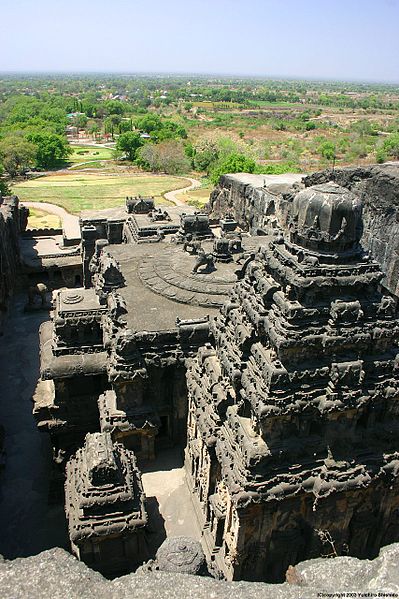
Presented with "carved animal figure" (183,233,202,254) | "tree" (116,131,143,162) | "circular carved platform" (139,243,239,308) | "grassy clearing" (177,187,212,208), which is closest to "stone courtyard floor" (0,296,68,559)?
"circular carved platform" (139,243,239,308)

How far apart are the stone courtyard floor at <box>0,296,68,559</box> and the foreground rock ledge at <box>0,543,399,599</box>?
35.9 ft

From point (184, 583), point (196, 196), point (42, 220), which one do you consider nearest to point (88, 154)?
point (196, 196)

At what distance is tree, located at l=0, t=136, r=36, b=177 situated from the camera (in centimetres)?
8056

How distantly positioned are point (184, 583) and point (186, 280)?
16251mm

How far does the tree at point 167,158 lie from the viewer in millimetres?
86312

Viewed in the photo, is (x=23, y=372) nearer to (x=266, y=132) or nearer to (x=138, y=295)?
(x=138, y=295)

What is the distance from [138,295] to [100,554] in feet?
34.4

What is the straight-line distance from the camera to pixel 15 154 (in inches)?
3194

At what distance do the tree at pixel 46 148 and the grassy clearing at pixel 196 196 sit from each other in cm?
3449

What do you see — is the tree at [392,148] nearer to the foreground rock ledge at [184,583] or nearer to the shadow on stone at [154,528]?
the shadow on stone at [154,528]

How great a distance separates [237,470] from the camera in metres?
11.8

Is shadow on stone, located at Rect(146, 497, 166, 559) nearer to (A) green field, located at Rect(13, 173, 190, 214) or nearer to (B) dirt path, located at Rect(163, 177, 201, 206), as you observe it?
(A) green field, located at Rect(13, 173, 190, 214)

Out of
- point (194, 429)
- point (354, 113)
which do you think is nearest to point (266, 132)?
point (354, 113)

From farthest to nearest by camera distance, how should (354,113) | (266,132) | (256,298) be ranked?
(354,113) < (266,132) < (256,298)
